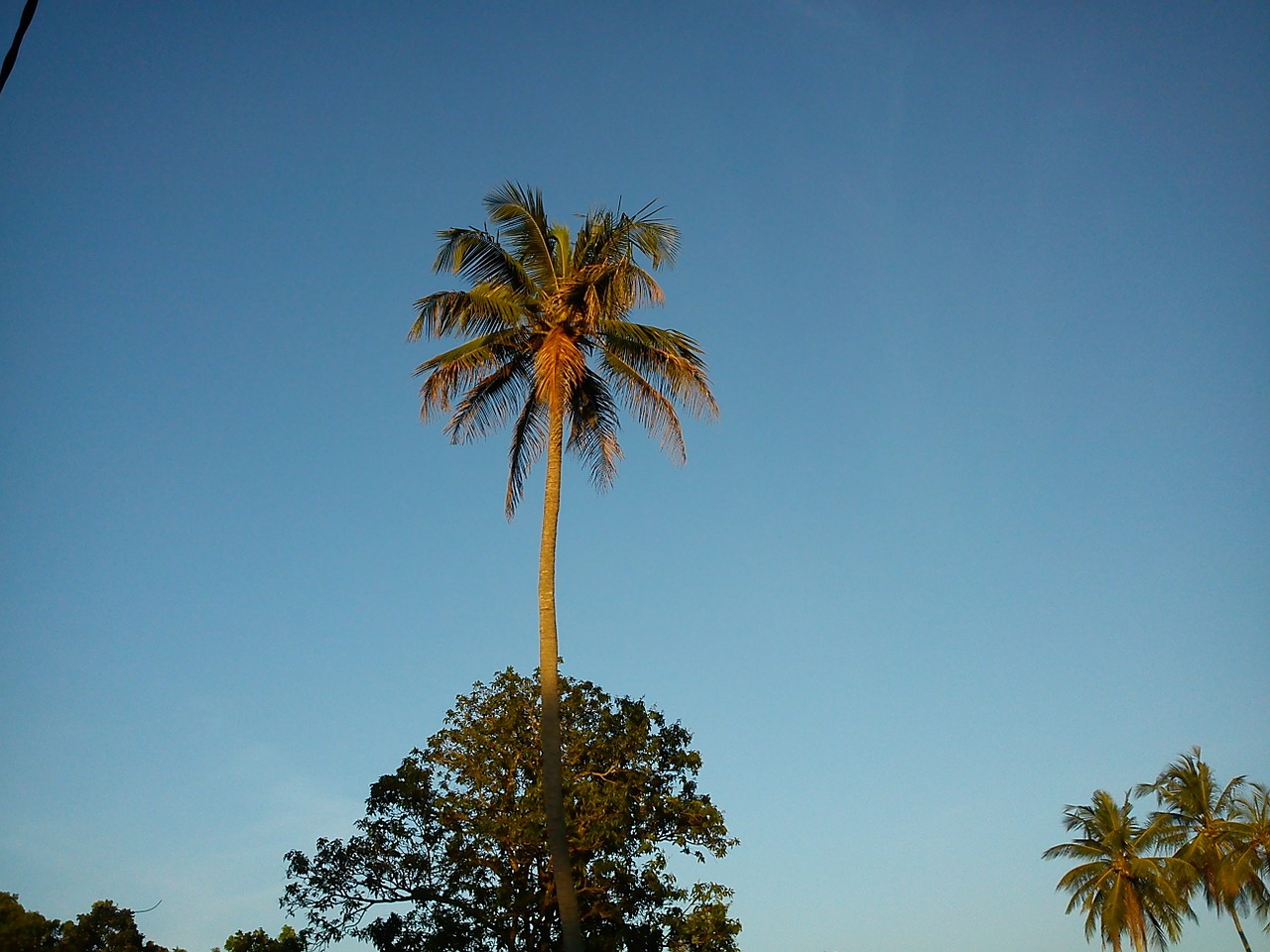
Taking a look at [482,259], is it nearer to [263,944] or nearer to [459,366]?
[459,366]

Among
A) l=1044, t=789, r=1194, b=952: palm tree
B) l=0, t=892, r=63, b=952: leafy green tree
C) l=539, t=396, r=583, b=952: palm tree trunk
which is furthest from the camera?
l=1044, t=789, r=1194, b=952: palm tree

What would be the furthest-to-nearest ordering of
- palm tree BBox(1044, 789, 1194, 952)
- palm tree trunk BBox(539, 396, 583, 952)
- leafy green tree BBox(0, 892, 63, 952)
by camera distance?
palm tree BBox(1044, 789, 1194, 952), leafy green tree BBox(0, 892, 63, 952), palm tree trunk BBox(539, 396, 583, 952)

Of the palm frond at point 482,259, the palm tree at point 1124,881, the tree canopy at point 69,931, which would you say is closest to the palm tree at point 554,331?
the palm frond at point 482,259

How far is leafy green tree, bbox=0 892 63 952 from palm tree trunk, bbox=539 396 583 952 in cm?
2283

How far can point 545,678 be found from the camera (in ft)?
52.7

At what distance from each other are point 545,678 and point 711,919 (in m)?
6.29

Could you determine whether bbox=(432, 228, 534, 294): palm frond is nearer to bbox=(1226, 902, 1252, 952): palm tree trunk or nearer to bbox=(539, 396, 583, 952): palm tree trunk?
bbox=(539, 396, 583, 952): palm tree trunk

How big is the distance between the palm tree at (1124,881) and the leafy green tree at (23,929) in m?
42.1

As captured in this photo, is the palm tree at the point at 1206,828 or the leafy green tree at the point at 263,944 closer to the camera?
the leafy green tree at the point at 263,944

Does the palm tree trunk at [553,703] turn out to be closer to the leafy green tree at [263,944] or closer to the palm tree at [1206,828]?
the leafy green tree at [263,944]

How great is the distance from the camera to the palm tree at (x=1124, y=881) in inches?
1807

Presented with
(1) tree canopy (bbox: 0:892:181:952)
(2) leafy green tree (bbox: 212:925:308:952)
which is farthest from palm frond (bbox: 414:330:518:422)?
(1) tree canopy (bbox: 0:892:181:952)

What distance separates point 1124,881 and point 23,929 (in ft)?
145

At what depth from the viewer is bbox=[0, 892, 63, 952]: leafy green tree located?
3017 centimetres
